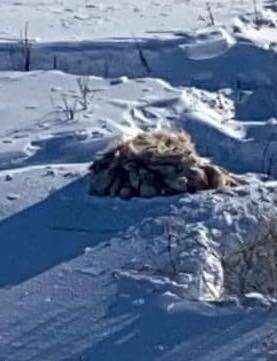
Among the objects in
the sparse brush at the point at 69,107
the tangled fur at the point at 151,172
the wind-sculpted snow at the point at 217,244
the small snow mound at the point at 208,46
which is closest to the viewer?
the wind-sculpted snow at the point at 217,244

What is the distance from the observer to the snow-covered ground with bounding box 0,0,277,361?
163 inches

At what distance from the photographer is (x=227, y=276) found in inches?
182

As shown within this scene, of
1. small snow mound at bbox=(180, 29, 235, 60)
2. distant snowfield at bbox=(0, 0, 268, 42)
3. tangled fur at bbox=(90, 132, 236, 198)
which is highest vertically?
tangled fur at bbox=(90, 132, 236, 198)

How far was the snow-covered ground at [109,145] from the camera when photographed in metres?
4.13

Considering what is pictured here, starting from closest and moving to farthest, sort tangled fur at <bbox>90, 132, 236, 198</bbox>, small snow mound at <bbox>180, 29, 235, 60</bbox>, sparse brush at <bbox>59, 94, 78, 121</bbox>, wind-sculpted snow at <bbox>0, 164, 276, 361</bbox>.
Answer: wind-sculpted snow at <bbox>0, 164, 276, 361</bbox> < tangled fur at <bbox>90, 132, 236, 198</bbox> < sparse brush at <bbox>59, 94, 78, 121</bbox> < small snow mound at <bbox>180, 29, 235, 60</bbox>

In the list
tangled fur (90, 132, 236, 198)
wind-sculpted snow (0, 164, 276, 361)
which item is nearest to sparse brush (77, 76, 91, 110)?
wind-sculpted snow (0, 164, 276, 361)

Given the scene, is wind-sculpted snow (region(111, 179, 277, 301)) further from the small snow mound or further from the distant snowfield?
the distant snowfield

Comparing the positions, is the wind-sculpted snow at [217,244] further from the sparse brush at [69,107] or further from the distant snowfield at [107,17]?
the distant snowfield at [107,17]

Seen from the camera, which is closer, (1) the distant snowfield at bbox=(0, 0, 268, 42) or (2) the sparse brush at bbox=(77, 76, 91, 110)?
(2) the sparse brush at bbox=(77, 76, 91, 110)

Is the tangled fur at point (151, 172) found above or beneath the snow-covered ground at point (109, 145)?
above

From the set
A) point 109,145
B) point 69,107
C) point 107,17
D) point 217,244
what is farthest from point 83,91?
point 107,17

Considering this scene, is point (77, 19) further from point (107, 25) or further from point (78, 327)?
point (78, 327)

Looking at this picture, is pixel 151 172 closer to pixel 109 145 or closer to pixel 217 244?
pixel 217 244

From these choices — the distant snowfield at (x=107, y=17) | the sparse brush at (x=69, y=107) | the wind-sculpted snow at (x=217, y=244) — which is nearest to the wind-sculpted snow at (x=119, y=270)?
the wind-sculpted snow at (x=217, y=244)
